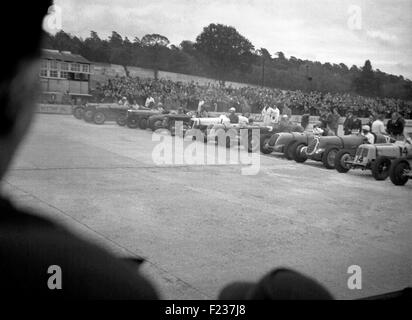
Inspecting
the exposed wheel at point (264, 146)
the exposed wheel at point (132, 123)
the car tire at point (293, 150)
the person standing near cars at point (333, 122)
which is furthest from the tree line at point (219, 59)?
the exposed wheel at point (132, 123)

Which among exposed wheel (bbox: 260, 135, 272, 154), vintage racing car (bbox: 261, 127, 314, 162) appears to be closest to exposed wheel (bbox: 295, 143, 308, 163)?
vintage racing car (bbox: 261, 127, 314, 162)

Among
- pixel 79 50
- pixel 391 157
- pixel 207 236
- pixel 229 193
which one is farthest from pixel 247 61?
pixel 391 157

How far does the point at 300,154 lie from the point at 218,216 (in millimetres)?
4399

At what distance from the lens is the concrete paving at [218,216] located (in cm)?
209

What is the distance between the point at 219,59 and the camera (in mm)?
1044

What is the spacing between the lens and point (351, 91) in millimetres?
1380

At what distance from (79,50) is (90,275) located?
23.5 inches

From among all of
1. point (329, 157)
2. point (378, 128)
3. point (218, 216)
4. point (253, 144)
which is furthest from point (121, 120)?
point (218, 216)

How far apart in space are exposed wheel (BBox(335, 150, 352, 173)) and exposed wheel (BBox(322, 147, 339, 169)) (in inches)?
8.5

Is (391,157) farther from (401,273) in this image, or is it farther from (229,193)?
(401,273)

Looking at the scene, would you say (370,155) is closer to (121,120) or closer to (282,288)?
(282,288)

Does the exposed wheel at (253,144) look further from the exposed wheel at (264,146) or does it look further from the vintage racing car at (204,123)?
the vintage racing car at (204,123)

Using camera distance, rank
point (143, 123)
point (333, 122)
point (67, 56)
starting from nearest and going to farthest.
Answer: point (67, 56) < point (333, 122) < point (143, 123)

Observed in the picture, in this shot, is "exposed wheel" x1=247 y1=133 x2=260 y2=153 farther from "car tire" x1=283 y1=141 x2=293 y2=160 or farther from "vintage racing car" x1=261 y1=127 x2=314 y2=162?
"car tire" x1=283 y1=141 x2=293 y2=160
